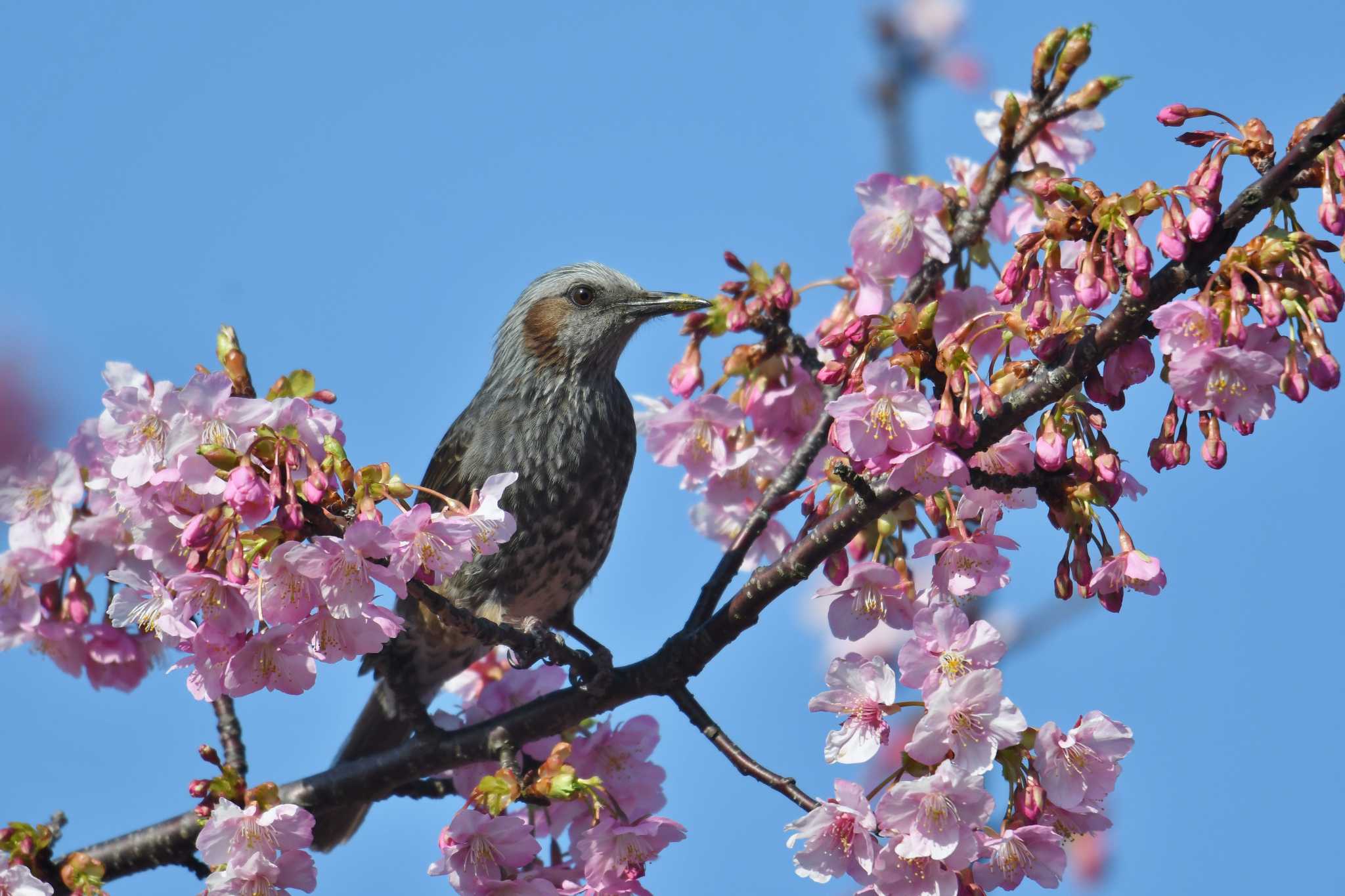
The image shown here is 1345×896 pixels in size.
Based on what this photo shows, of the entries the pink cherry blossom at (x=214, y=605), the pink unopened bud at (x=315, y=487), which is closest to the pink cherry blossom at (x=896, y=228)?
the pink unopened bud at (x=315, y=487)

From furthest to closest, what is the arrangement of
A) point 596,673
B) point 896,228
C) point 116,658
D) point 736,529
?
1. point 736,529
2. point 116,658
3. point 896,228
4. point 596,673

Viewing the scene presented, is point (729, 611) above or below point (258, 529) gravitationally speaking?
above

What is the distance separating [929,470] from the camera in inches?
103

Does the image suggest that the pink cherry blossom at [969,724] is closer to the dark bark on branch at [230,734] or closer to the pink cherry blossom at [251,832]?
the pink cherry blossom at [251,832]

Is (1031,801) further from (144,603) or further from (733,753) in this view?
(144,603)

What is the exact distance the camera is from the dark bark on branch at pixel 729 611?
2.56 meters

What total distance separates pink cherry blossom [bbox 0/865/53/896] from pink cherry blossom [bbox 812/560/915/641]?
A: 77.2 inches

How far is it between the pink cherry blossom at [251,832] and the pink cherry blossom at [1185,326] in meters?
2.04

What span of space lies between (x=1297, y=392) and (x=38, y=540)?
10.5 feet

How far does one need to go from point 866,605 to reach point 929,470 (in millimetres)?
625

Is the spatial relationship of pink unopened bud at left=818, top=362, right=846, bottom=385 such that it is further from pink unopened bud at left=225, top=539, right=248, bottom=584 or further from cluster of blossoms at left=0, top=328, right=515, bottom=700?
pink unopened bud at left=225, top=539, right=248, bottom=584

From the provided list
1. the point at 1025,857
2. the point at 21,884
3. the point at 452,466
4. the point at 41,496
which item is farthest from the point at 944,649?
the point at 452,466

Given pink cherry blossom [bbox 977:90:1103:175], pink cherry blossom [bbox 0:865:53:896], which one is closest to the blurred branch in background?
pink cherry blossom [bbox 977:90:1103:175]

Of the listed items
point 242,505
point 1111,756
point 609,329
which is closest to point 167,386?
point 242,505
